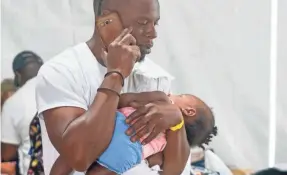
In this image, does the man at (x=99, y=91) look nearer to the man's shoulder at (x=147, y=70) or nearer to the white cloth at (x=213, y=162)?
the man's shoulder at (x=147, y=70)

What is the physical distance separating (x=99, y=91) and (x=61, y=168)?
188mm

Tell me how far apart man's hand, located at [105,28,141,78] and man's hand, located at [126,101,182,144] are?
0.09m

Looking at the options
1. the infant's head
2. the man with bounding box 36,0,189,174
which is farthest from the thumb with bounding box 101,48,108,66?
the infant's head

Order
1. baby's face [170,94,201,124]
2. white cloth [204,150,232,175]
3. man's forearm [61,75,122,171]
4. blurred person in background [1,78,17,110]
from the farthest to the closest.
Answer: blurred person in background [1,78,17,110]
white cloth [204,150,232,175]
baby's face [170,94,201,124]
man's forearm [61,75,122,171]

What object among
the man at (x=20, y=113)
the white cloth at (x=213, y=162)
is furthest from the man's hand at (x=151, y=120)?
the man at (x=20, y=113)

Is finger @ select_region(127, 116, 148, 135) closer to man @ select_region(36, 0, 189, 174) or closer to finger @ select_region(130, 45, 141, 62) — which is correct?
man @ select_region(36, 0, 189, 174)

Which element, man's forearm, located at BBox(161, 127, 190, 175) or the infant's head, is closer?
man's forearm, located at BBox(161, 127, 190, 175)

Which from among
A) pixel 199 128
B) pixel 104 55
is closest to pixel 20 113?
pixel 199 128

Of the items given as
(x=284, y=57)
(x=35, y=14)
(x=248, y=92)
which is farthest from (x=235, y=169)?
(x=35, y=14)

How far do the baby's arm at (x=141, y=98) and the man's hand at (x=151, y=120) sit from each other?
13 millimetres

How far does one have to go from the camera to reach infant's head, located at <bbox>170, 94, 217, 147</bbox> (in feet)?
4.64

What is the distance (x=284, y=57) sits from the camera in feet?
7.27

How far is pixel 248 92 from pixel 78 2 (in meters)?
0.76

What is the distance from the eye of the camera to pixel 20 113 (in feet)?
7.93
